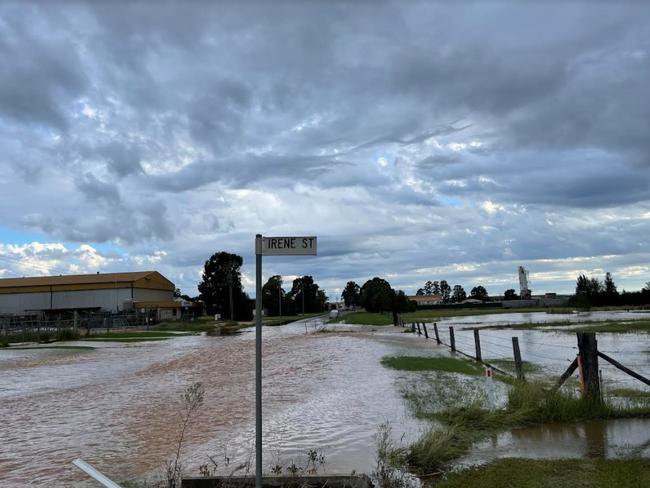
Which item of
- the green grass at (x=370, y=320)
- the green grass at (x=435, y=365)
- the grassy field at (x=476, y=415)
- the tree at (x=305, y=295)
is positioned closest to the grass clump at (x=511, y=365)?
the green grass at (x=435, y=365)

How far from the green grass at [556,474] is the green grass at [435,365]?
9561mm

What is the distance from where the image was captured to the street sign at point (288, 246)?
5.52m

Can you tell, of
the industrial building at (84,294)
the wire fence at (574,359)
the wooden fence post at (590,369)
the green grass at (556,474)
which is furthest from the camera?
the industrial building at (84,294)

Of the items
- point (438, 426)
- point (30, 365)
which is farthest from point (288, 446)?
point (30, 365)

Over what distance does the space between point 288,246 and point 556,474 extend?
3747 millimetres

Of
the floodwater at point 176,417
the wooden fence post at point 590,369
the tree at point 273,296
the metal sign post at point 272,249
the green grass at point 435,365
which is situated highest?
the tree at point 273,296

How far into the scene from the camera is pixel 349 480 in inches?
240

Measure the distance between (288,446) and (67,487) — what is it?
307cm

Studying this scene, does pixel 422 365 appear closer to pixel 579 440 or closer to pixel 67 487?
pixel 579 440

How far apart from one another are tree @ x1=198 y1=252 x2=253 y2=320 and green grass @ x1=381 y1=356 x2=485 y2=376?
92.2 m

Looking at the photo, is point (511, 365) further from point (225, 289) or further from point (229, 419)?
point (225, 289)

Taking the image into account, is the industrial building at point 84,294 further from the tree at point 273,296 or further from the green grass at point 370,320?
the tree at point 273,296

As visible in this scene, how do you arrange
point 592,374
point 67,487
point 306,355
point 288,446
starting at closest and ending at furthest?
point 67,487, point 288,446, point 592,374, point 306,355

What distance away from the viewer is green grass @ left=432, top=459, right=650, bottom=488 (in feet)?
19.4
